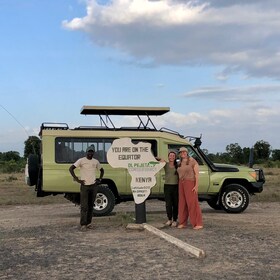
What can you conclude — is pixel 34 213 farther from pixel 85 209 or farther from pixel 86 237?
pixel 86 237

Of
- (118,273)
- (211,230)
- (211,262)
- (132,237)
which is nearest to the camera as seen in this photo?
(118,273)

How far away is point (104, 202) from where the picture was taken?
13.9m

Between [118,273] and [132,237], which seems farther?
[132,237]

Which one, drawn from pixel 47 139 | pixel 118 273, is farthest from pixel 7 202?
pixel 118 273

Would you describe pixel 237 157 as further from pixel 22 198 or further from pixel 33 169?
pixel 33 169

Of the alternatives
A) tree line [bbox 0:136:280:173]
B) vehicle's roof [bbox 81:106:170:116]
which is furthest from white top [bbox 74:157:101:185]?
tree line [bbox 0:136:280:173]

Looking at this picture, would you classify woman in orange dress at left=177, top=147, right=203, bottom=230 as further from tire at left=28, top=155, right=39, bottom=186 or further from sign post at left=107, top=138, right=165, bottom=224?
tire at left=28, top=155, right=39, bottom=186

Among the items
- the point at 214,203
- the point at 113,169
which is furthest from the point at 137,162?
the point at 214,203

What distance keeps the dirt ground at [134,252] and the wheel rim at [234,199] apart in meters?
2.60

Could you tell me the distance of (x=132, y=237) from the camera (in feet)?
31.5

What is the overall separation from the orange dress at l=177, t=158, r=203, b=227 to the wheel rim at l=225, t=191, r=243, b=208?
4162 millimetres

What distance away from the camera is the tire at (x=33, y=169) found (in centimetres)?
1361

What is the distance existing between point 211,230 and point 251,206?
779 centimetres

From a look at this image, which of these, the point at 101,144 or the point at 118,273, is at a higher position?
the point at 101,144
